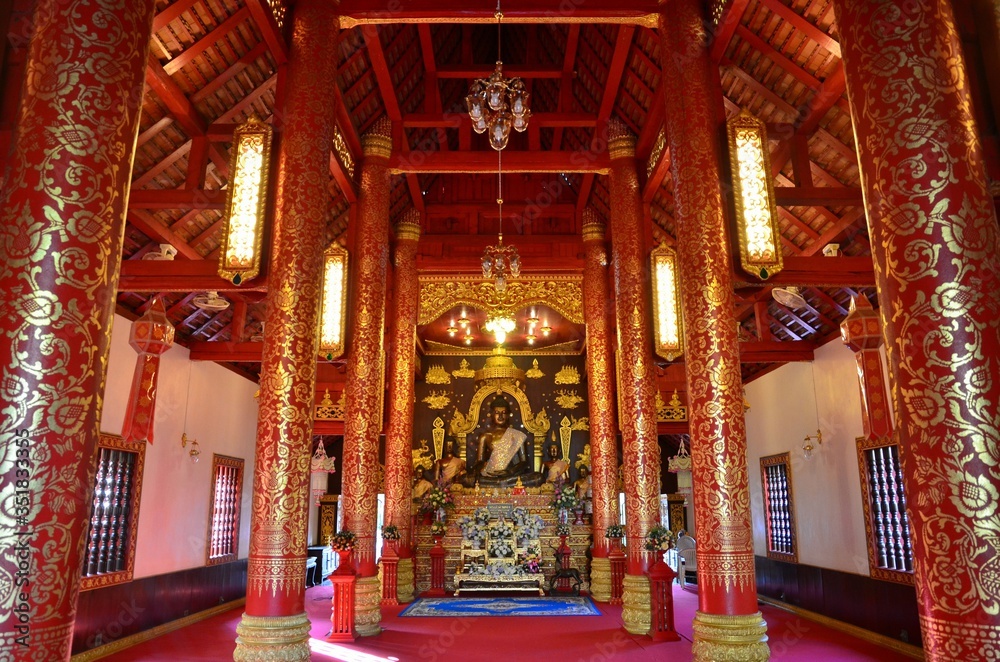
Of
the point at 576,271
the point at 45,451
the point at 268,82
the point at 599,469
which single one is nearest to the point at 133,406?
the point at 268,82

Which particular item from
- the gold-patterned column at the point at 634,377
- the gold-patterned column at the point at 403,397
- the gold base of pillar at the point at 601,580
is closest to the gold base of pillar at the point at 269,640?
the gold-patterned column at the point at 634,377

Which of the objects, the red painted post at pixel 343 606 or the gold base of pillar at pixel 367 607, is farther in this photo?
the gold base of pillar at pixel 367 607

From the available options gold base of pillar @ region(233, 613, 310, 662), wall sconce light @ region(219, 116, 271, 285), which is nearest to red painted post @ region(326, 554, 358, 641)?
gold base of pillar @ region(233, 613, 310, 662)

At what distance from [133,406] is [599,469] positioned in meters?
7.24

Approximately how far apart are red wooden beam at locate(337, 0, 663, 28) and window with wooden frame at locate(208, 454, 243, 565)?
734cm

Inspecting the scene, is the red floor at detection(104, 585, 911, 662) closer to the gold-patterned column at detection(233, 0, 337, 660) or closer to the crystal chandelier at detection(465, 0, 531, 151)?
the gold-patterned column at detection(233, 0, 337, 660)

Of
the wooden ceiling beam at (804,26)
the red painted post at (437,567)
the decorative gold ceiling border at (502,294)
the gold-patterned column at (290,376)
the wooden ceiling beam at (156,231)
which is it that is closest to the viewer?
the gold-patterned column at (290,376)

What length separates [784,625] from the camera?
939 centimetres

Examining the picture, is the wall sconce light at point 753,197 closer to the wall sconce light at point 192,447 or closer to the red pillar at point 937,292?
the red pillar at point 937,292

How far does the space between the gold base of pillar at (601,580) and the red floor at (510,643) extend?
4.07 feet

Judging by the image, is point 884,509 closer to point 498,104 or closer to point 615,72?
point 615,72

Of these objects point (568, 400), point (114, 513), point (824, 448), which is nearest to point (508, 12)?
point (114, 513)

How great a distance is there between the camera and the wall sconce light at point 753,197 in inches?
235

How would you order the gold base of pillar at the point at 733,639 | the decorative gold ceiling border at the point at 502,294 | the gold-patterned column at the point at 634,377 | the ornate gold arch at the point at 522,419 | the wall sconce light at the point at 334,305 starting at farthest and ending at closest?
the ornate gold arch at the point at 522,419 < the decorative gold ceiling border at the point at 502,294 < the wall sconce light at the point at 334,305 < the gold-patterned column at the point at 634,377 < the gold base of pillar at the point at 733,639
